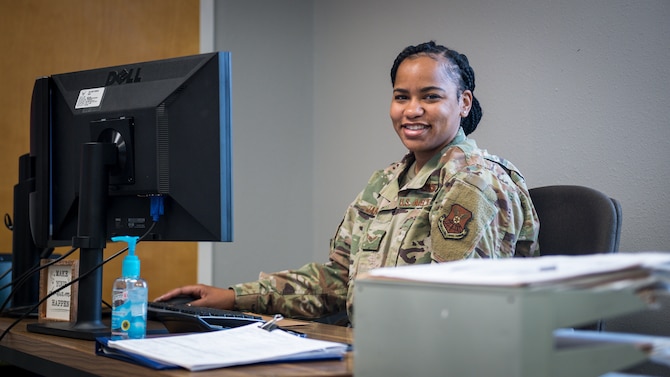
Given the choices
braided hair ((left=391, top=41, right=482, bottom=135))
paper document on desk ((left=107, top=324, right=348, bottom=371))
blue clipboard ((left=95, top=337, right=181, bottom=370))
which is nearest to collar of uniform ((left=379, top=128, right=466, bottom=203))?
braided hair ((left=391, top=41, right=482, bottom=135))

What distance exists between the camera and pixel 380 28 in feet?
9.70

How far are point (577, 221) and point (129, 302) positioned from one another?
0.99m

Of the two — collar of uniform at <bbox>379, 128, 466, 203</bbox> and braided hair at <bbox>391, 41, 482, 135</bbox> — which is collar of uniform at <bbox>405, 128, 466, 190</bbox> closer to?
Answer: collar of uniform at <bbox>379, 128, 466, 203</bbox>

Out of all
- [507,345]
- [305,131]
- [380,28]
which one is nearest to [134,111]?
[507,345]

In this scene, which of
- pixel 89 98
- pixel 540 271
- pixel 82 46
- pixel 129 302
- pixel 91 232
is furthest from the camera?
pixel 82 46

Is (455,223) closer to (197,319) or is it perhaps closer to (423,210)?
(423,210)

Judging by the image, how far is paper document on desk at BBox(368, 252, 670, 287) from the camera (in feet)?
2.47

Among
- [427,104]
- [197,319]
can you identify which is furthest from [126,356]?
[427,104]

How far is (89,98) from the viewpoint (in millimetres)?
1497

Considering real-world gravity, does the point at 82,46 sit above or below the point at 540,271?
above

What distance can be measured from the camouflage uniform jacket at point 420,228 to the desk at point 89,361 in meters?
0.41

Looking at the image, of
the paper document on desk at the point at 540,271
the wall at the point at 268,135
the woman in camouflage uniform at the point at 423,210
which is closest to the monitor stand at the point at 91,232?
the woman in camouflage uniform at the point at 423,210

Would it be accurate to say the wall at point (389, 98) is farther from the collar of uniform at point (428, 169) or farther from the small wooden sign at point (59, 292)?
the small wooden sign at point (59, 292)

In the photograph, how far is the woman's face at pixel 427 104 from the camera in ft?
6.32
